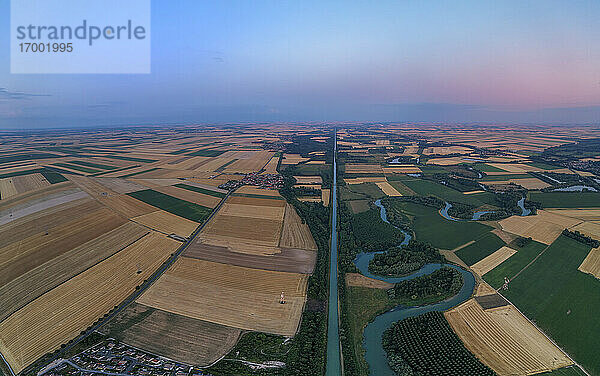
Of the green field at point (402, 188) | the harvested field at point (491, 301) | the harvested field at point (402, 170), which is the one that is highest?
the harvested field at point (402, 170)

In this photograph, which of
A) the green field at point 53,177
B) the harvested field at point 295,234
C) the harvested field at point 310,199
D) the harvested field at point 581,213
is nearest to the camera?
the harvested field at point 295,234

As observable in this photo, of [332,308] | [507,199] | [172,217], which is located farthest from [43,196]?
[507,199]

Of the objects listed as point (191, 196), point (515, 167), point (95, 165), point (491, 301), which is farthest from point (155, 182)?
point (515, 167)

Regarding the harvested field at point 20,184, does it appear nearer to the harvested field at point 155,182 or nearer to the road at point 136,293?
the harvested field at point 155,182

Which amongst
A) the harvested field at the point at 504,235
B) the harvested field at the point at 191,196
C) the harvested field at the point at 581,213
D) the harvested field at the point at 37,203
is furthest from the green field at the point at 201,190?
the harvested field at the point at 581,213

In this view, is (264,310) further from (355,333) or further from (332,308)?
(355,333)

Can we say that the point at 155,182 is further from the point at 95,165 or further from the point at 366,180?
the point at 366,180
